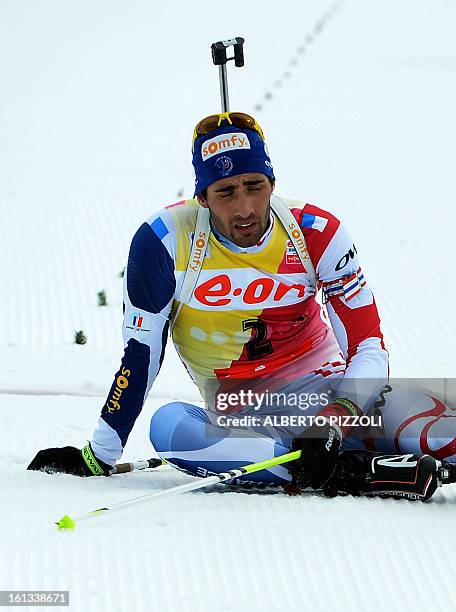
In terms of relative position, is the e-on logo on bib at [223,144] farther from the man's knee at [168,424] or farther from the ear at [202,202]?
the man's knee at [168,424]

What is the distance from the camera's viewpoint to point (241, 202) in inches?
136

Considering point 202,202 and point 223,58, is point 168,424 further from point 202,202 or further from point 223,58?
point 223,58

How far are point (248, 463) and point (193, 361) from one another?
48 cm

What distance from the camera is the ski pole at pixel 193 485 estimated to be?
2.89 metres

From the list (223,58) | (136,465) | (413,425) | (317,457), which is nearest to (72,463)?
(136,465)

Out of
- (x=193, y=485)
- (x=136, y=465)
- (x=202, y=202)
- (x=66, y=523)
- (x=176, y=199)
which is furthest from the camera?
(x=176, y=199)

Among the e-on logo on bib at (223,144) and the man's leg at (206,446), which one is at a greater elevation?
the e-on logo on bib at (223,144)

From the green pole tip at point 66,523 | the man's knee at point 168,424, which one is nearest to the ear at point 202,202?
the man's knee at point 168,424

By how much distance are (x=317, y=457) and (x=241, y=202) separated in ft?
2.68

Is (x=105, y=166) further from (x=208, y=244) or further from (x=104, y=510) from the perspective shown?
(x=104, y=510)

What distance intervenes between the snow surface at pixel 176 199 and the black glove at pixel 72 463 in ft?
0.20

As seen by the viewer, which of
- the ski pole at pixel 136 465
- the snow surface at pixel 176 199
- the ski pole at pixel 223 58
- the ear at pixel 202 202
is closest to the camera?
the snow surface at pixel 176 199

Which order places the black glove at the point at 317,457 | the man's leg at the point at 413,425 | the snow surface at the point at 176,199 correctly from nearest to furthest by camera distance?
1. the snow surface at the point at 176,199
2. the black glove at the point at 317,457
3. the man's leg at the point at 413,425

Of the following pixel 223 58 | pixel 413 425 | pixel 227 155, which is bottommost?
pixel 413 425
